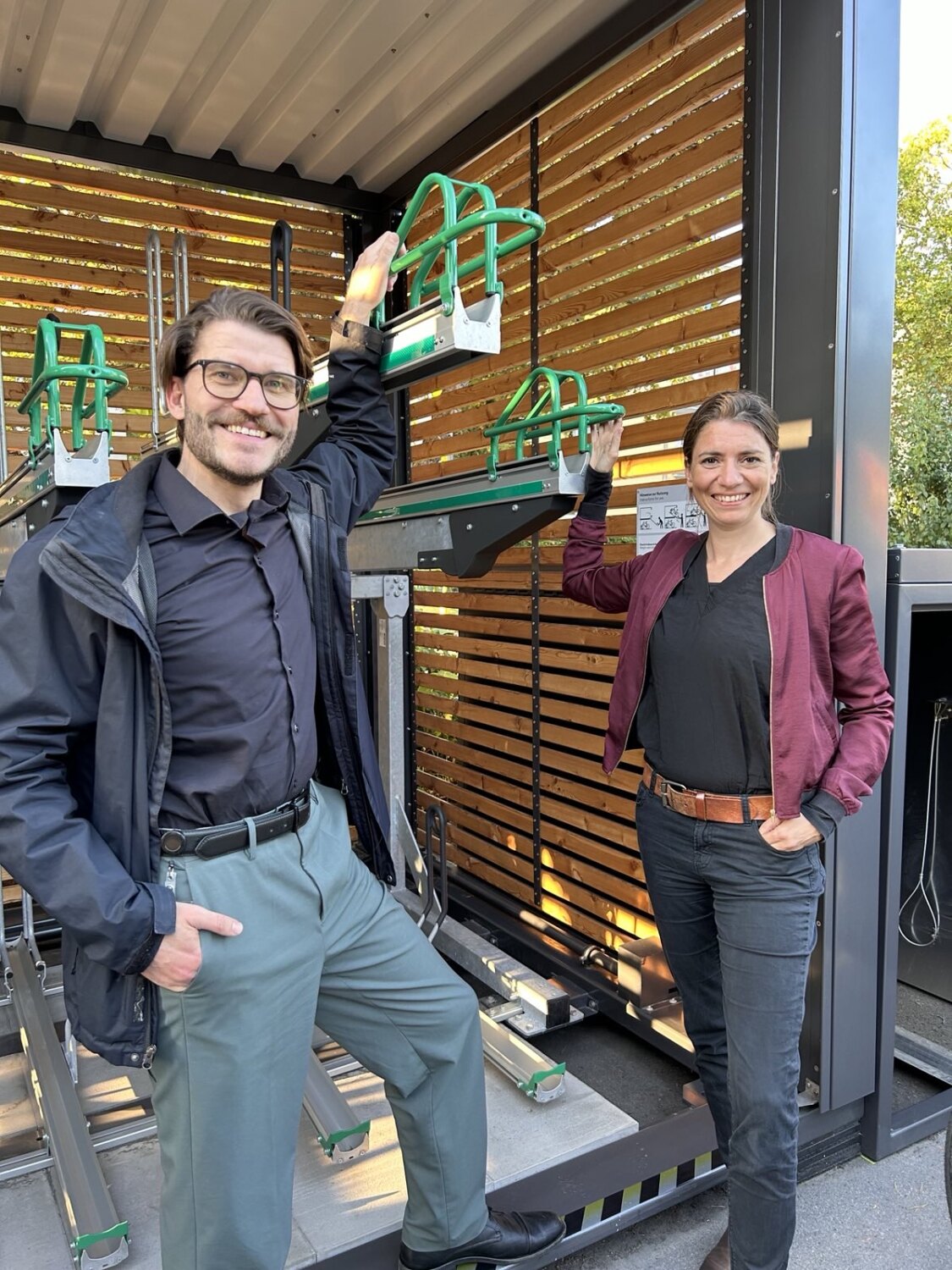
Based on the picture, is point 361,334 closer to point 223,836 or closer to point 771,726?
point 223,836

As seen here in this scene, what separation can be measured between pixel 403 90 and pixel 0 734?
3340mm

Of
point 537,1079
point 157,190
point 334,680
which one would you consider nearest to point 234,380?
point 334,680

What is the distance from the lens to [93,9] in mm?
3086

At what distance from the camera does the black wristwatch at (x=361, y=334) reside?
2.01 m

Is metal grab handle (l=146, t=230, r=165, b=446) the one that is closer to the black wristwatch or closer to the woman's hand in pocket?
the black wristwatch

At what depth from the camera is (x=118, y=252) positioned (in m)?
4.27

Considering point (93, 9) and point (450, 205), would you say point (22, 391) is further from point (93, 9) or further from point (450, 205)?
point (450, 205)

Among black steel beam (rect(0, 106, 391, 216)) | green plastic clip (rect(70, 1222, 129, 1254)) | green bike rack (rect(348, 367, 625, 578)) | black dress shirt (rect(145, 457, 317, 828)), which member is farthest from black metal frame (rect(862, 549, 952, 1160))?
black steel beam (rect(0, 106, 391, 216))

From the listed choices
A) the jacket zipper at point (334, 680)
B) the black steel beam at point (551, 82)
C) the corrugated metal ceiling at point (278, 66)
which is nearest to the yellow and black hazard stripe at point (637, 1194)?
the jacket zipper at point (334, 680)

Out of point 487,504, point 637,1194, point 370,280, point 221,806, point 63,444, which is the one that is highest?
point 370,280

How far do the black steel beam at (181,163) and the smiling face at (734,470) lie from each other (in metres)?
3.25

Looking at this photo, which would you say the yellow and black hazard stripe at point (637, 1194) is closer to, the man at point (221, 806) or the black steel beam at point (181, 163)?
the man at point (221, 806)

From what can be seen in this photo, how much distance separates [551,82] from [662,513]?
71.0 inches

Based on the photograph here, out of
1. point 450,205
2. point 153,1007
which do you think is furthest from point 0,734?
point 450,205
